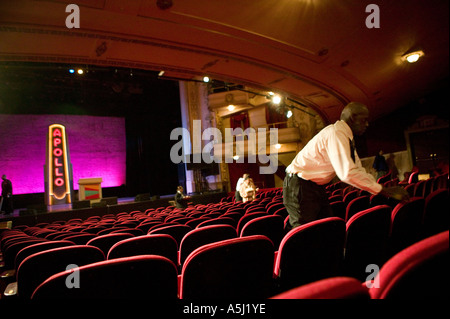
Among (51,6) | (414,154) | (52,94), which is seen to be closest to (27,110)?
(52,94)

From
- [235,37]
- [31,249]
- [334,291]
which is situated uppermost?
[235,37]

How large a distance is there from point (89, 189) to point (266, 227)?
40.5 feet

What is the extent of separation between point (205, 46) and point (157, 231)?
448 cm

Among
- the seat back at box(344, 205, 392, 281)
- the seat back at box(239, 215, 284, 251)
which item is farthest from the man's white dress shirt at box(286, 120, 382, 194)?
the seat back at box(239, 215, 284, 251)

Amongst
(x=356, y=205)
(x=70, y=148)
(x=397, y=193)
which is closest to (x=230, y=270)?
(x=397, y=193)

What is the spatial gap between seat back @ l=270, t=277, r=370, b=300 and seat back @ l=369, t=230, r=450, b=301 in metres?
0.10

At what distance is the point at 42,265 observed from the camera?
5.47ft

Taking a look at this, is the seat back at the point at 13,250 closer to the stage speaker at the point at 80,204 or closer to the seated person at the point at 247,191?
the seated person at the point at 247,191

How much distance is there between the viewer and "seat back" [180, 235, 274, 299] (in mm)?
1239

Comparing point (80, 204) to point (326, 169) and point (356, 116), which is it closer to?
point (326, 169)

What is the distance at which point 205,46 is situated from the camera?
19.4ft

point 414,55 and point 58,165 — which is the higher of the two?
point 414,55

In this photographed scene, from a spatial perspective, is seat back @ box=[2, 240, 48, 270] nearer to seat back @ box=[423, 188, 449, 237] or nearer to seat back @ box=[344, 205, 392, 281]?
seat back @ box=[344, 205, 392, 281]
